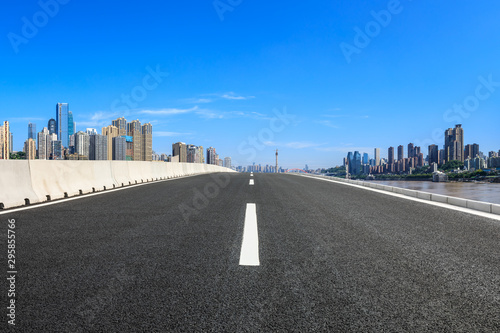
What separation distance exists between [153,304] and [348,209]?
596cm

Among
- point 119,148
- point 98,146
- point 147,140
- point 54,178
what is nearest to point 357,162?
point 147,140

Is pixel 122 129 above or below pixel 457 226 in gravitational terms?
above

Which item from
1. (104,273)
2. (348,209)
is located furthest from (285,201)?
(104,273)

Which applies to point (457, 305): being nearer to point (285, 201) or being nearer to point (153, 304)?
point (153, 304)

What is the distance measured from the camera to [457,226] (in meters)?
5.71

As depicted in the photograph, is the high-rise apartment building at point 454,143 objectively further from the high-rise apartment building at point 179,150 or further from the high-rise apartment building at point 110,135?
the high-rise apartment building at point 110,135

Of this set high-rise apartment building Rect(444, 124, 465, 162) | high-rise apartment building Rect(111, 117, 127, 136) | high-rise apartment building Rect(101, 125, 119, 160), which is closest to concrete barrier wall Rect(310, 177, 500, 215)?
high-rise apartment building Rect(101, 125, 119, 160)

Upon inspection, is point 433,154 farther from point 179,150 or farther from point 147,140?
point 147,140

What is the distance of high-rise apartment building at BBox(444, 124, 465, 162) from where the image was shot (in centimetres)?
10312

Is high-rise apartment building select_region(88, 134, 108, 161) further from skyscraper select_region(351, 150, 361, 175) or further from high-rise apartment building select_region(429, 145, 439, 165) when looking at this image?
high-rise apartment building select_region(429, 145, 439, 165)

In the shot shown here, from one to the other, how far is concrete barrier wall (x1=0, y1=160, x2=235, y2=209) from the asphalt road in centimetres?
233

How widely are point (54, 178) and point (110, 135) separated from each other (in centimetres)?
3042

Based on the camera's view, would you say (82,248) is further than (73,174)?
No

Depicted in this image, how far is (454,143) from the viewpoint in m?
114
